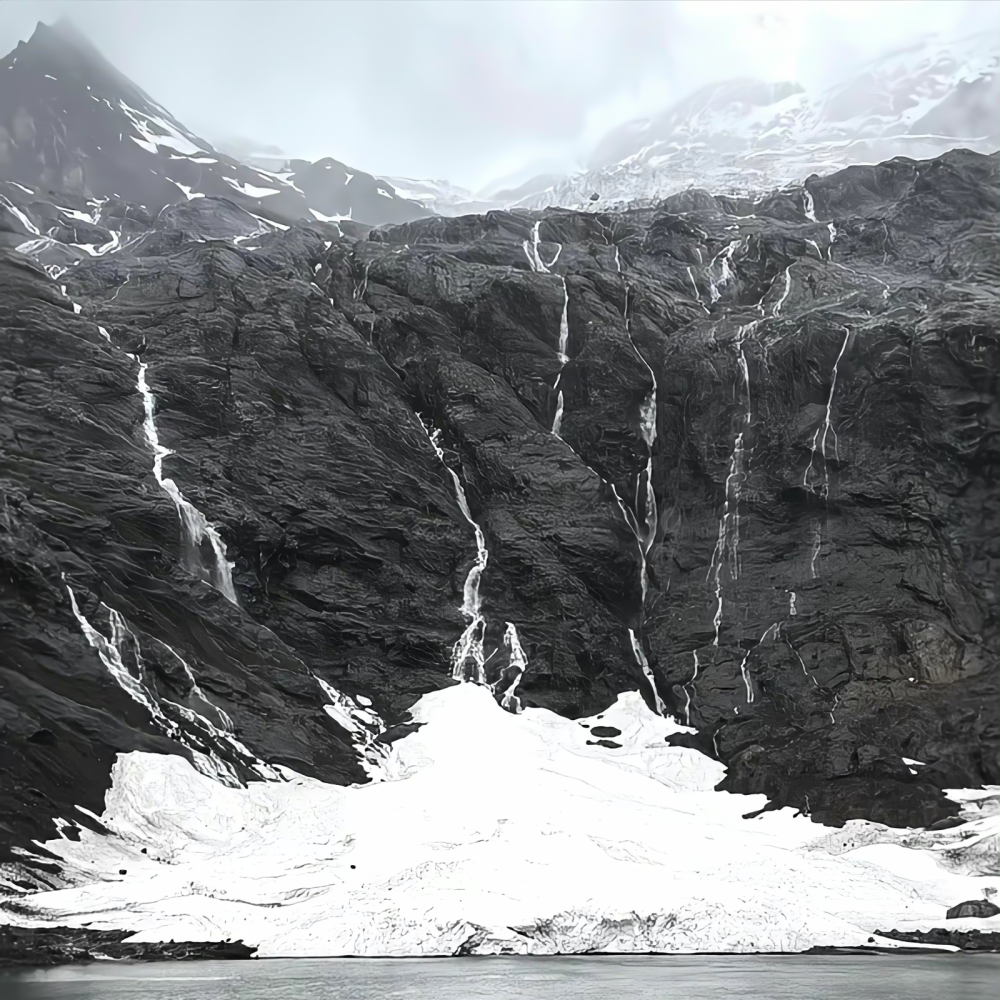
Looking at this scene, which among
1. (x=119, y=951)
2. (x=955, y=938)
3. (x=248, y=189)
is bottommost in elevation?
(x=119, y=951)

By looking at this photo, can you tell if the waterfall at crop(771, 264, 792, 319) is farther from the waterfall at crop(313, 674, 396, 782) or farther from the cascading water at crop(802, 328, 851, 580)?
the waterfall at crop(313, 674, 396, 782)

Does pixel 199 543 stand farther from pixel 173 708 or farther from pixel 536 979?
pixel 536 979

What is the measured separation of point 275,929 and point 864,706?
35.9 m

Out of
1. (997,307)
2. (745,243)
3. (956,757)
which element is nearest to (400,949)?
(956,757)

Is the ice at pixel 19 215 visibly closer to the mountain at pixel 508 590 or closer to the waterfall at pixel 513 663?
the mountain at pixel 508 590

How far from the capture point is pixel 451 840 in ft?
152

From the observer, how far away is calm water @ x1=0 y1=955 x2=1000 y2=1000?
97.5 ft

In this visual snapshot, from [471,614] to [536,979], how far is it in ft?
126

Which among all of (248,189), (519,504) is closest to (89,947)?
(519,504)

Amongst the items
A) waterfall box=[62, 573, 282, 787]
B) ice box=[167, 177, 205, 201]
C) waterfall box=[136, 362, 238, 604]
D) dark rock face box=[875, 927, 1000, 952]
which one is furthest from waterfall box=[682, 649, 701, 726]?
ice box=[167, 177, 205, 201]

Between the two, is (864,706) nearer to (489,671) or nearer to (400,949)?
(489,671)

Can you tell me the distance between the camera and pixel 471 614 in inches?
2778

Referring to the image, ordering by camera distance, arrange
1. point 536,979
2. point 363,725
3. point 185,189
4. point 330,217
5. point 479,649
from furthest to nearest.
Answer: point 330,217 < point 185,189 < point 479,649 < point 363,725 < point 536,979

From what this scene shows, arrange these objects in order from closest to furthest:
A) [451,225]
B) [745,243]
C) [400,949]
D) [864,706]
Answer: [400,949], [864,706], [745,243], [451,225]
